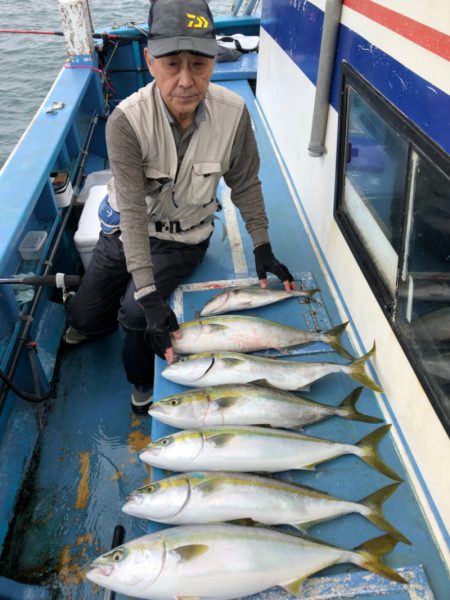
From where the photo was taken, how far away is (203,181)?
3.20m

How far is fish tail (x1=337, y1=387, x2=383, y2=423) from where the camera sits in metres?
2.60

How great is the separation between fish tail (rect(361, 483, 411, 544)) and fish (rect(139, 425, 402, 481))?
0.13m

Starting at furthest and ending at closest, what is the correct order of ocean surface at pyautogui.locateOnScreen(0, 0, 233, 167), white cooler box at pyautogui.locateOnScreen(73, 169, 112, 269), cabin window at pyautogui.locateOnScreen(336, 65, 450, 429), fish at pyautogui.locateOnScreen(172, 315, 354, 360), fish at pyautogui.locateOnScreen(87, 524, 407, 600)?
1. ocean surface at pyautogui.locateOnScreen(0, 0, 233, 167)
2. white cooler box at pyautogui.locateOnScreen(73, 169, 112, 269)
3. fish at pyautogui.locateOnScreen(172, 315, 354, 360)
4. cabin window at pyautogui.locateOnScreen(336, 65, 450, 429)
5. fish at pyautogui.locateOnScreen(87, 524, 407, 600)

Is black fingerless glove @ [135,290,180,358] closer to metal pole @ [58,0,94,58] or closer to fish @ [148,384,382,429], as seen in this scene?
fish @ [148,384,382,429]

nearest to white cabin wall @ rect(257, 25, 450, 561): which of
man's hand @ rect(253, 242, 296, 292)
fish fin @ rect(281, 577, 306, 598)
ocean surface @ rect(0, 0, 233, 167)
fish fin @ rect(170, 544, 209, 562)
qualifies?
man's hand @ rect(253, 242, 296, 292)

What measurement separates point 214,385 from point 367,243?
1.24 m

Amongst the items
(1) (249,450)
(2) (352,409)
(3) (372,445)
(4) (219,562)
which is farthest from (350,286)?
(4) (219,562)

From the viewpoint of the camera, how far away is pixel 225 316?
311 cm

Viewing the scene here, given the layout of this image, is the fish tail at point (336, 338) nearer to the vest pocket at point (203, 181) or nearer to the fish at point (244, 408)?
the fish at point (244, 408)

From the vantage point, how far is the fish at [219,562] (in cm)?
188

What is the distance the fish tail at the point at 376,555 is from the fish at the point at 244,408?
656mm

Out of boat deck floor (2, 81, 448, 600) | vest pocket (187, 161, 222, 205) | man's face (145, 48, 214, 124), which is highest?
man's face (145, 48, 214, 124)

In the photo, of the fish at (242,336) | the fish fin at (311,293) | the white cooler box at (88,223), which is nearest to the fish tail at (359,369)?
the fish at (242,336)

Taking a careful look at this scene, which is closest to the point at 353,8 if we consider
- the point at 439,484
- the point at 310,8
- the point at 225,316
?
the point at 310,8
